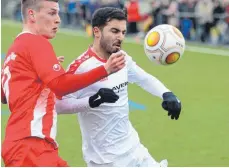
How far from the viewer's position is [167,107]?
5574mm

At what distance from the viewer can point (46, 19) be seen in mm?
4789

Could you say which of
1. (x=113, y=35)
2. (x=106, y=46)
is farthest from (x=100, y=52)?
(x=113, y=35)

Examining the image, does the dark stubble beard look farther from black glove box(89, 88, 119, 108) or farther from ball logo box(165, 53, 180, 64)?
ball logo box(165, 53, 180, 64)

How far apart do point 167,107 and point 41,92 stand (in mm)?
1415

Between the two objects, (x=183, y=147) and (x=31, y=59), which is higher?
(x=31, y=59)

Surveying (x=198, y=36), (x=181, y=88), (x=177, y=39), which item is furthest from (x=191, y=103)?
(x=198, y=36)

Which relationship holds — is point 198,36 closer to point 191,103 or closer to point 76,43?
point 76,43

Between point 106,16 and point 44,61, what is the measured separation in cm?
131

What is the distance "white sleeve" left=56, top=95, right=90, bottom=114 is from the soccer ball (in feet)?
4.45

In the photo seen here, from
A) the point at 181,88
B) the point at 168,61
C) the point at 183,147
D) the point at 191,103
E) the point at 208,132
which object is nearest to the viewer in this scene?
the point at 168,61

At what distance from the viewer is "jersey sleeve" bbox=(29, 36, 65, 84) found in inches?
176

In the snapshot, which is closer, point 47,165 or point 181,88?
point 47,165

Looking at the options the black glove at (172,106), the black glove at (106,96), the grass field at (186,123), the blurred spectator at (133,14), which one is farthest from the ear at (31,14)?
the blurred spectator at (133,14)

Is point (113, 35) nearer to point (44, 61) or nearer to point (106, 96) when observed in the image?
point (106, 96)
